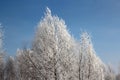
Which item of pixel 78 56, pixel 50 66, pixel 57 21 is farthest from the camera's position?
pixel 78 56

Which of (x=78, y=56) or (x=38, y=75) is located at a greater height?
(x=78, y=56)

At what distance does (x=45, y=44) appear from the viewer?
101 ft

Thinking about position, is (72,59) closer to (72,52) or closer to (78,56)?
(72,52)

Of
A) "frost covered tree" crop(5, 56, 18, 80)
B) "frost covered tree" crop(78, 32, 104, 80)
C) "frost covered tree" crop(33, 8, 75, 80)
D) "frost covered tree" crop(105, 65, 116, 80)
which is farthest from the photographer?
"frost covered tree" crop(105, 65, 116, 80)

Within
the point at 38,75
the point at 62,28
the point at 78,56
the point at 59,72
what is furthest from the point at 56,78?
the point at 78,56

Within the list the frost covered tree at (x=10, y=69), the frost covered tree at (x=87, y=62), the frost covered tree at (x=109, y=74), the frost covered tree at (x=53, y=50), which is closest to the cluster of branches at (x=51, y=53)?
the frost covered tree at (x=53, y=50)

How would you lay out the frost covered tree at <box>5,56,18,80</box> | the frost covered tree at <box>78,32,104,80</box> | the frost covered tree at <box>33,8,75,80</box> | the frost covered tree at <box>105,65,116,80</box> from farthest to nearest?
the frost covered tree at <box>105,65,116,80</box> → the frost covered tree at <box>5,56,18,80</box> → the frost covered tree at <box>78,32,104,80</box> → the frost covered tree at <box>33,8,75,80</box>

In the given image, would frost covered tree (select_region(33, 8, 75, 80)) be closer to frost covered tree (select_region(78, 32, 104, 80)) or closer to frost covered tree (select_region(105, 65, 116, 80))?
frost covered tree (select_region(78, 32, 104, 80))

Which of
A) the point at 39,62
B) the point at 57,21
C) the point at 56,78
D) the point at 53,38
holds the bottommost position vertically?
the point at 56,78

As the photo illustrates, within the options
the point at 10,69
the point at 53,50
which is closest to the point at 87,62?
the point at 53,50

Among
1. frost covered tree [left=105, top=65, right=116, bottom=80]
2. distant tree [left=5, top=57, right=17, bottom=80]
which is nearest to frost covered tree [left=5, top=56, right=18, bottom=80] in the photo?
distant tree [left=5, top=57, right=17, bottom=80]

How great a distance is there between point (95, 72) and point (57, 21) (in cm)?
1341

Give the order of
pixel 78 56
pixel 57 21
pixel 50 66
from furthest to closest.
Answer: pixel 78 56 < pixel 57 21 < pixel 50 66

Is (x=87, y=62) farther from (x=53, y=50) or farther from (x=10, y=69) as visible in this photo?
(x=10, y=69)
